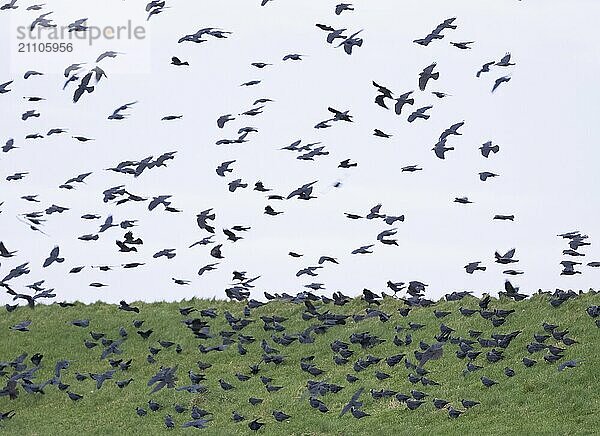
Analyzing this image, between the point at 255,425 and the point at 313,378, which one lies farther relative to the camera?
the point at 313,378

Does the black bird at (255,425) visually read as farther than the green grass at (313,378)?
Yes

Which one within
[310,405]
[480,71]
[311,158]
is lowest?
[310,405]

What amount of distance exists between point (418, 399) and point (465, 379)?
3.32 metres

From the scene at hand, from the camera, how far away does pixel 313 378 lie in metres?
34.1

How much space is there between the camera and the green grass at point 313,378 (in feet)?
93.9

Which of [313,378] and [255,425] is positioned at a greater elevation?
[255,425]

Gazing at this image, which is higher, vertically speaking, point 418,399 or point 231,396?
point 418,399

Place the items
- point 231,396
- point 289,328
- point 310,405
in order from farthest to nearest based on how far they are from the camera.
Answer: point 289,328 < point 231,396 < point 310,405

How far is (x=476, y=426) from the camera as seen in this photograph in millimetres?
27734

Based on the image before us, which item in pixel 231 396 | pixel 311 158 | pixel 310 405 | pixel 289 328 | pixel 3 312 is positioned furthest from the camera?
pixel 3 312

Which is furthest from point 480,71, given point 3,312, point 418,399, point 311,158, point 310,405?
point 3,312

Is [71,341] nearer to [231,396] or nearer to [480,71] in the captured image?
[231,396]

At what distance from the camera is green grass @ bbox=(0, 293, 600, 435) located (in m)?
28.6

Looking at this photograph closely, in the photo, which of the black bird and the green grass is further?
the black bird
